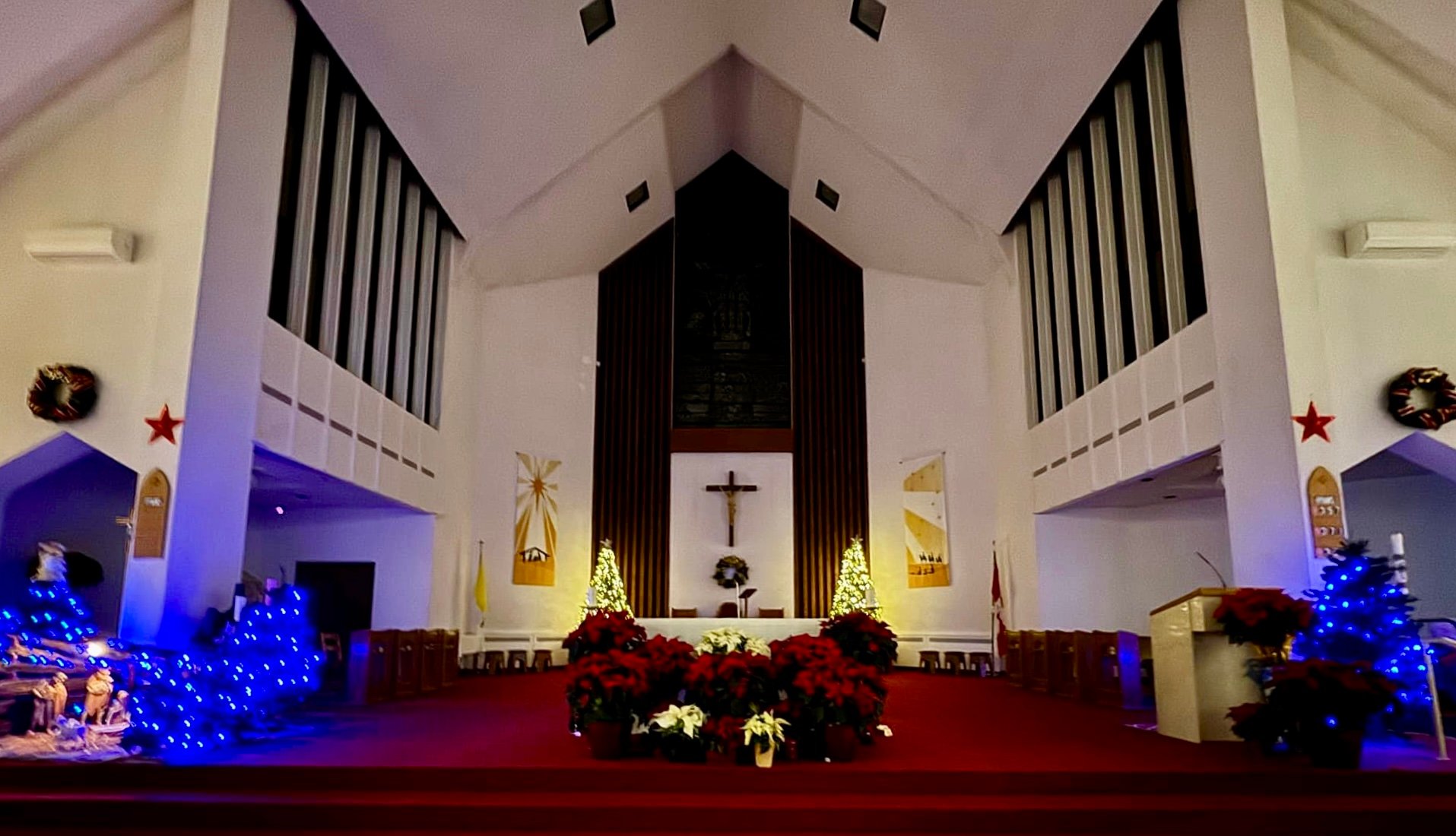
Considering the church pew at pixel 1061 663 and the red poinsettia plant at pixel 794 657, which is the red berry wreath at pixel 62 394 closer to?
the red poinsettia plant at pixel 794 657

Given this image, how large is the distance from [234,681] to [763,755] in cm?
341

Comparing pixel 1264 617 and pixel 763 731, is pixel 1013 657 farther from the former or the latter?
pixel 763 731

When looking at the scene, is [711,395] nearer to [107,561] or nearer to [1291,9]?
[107,561]

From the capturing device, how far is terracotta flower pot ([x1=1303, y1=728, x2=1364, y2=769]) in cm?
532

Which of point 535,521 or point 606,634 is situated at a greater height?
point 535,521

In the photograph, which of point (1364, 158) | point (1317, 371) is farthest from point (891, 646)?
point (1364, 158)

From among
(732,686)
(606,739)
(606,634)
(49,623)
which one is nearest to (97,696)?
(49,623)

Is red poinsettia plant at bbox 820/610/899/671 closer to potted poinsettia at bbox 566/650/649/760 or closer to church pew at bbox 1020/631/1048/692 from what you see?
church pew at bbox 1020/631/1048/692

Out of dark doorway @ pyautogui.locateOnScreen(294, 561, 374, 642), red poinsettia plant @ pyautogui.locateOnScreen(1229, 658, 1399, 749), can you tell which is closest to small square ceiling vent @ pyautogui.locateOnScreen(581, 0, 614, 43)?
dark doorway @ pyautogui.locateOnScreen(294, 561, 374, 642)

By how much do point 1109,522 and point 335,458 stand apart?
27.5 ft

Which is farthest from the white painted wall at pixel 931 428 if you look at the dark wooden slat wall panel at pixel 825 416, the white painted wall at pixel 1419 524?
the white painted wall at pixel 1419 524

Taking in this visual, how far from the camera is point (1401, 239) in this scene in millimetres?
7418

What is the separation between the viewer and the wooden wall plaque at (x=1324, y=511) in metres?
6.88

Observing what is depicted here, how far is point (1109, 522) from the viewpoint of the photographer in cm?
1200
